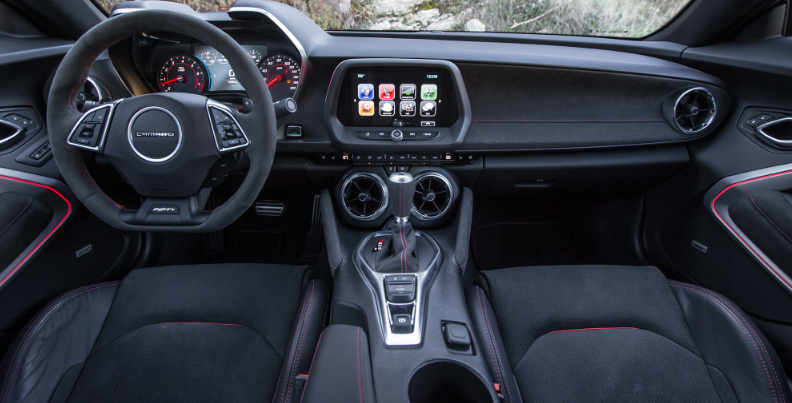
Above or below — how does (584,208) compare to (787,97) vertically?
below

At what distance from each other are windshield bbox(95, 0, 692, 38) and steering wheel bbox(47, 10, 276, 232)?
0.94 m

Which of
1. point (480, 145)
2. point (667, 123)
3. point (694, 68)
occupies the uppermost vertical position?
point (694, 68)

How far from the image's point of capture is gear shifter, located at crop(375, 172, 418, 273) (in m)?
1.53

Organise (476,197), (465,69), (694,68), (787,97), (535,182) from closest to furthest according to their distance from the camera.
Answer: (787,97)
(465,69)
(694,68)
(535,182)
(476,197)

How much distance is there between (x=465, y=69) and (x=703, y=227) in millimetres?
1338

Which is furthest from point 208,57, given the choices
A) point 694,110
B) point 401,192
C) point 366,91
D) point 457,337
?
point 694,110

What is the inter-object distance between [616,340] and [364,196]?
1.16 m

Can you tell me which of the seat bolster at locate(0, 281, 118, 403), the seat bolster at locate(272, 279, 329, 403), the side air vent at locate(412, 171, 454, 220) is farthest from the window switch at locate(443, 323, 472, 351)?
the seat bolster at locate(0, 281, 118, 403)

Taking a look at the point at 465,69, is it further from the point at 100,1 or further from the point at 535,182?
the point at 100,1

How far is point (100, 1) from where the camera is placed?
1888 mm

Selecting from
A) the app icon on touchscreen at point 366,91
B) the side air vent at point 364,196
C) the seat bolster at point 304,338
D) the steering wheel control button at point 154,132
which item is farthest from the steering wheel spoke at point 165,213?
the app icon on touchscreen at point 366,91

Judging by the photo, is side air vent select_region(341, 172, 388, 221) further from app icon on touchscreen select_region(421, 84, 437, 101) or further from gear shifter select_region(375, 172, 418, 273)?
app icon on touchscreen select_region(421, 84, 437, 101)

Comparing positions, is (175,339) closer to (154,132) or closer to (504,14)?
(154,132)

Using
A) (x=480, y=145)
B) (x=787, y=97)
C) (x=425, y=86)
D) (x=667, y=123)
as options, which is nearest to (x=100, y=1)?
(x=425, y=86)
